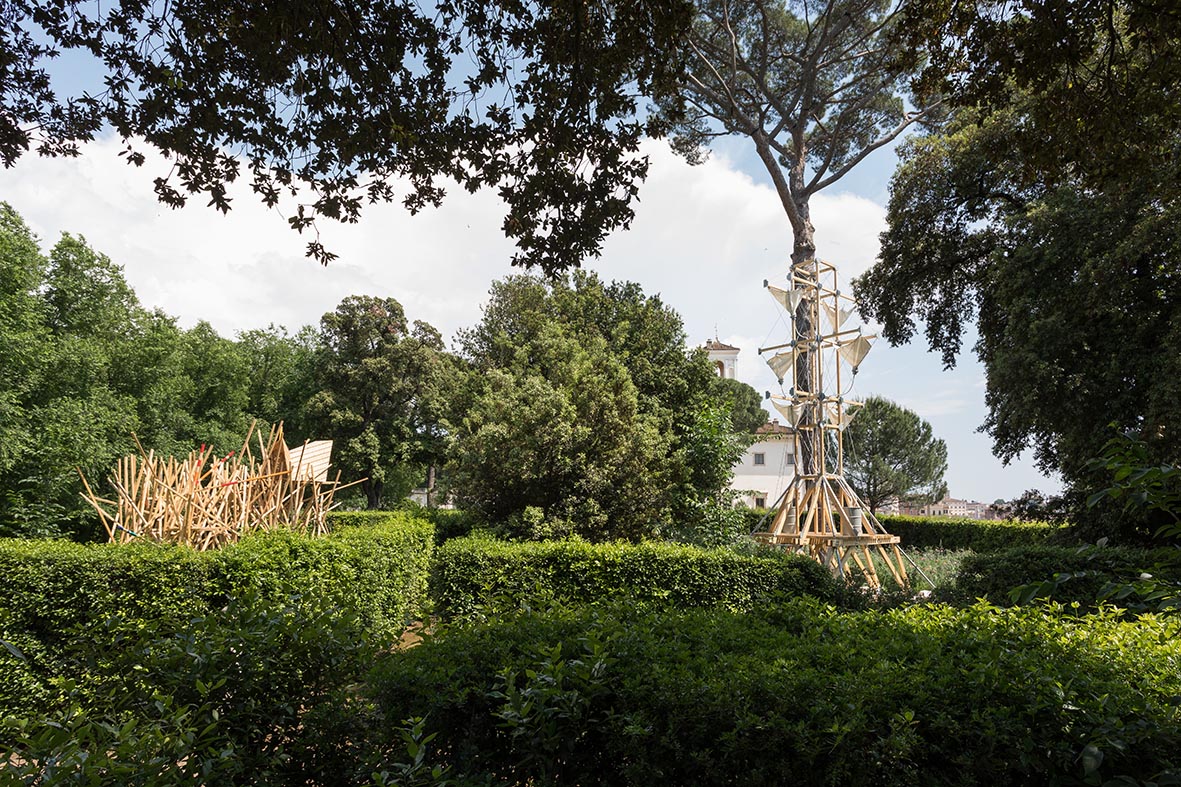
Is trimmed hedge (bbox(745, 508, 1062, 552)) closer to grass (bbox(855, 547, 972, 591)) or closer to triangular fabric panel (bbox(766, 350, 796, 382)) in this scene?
grass (bbox(855, 547, 972, 591))

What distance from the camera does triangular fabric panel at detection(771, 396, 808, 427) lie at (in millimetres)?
12562

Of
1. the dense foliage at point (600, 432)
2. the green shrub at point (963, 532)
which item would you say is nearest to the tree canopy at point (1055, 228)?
the green shrub at point (963, 532)

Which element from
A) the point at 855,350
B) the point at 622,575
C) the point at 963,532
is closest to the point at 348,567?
the point at 622,575

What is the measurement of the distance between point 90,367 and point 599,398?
710 inches

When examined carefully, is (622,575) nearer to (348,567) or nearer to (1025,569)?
(348,567)

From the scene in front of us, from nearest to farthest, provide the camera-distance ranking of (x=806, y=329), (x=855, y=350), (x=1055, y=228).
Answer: (x=1055, y=228) → (x=855, y=350) → (x=806, y=329)

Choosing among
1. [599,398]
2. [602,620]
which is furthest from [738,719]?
[599,398]

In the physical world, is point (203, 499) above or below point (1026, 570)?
above

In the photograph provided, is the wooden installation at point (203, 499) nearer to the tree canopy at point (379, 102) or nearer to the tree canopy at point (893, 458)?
the tree canopy at point (379, 102)

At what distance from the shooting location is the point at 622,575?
29.1 feet

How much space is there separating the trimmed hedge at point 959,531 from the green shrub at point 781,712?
14318 mm

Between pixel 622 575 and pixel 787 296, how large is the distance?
21.5 feet

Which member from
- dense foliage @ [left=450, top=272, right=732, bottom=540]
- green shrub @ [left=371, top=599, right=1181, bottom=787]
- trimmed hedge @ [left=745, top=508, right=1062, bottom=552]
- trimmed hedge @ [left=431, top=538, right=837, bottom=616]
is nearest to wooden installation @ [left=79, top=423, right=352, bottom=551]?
trimmed hedge @ [left=431, top=538, right=837, bottom=616]

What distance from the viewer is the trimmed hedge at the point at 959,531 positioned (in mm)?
17172
